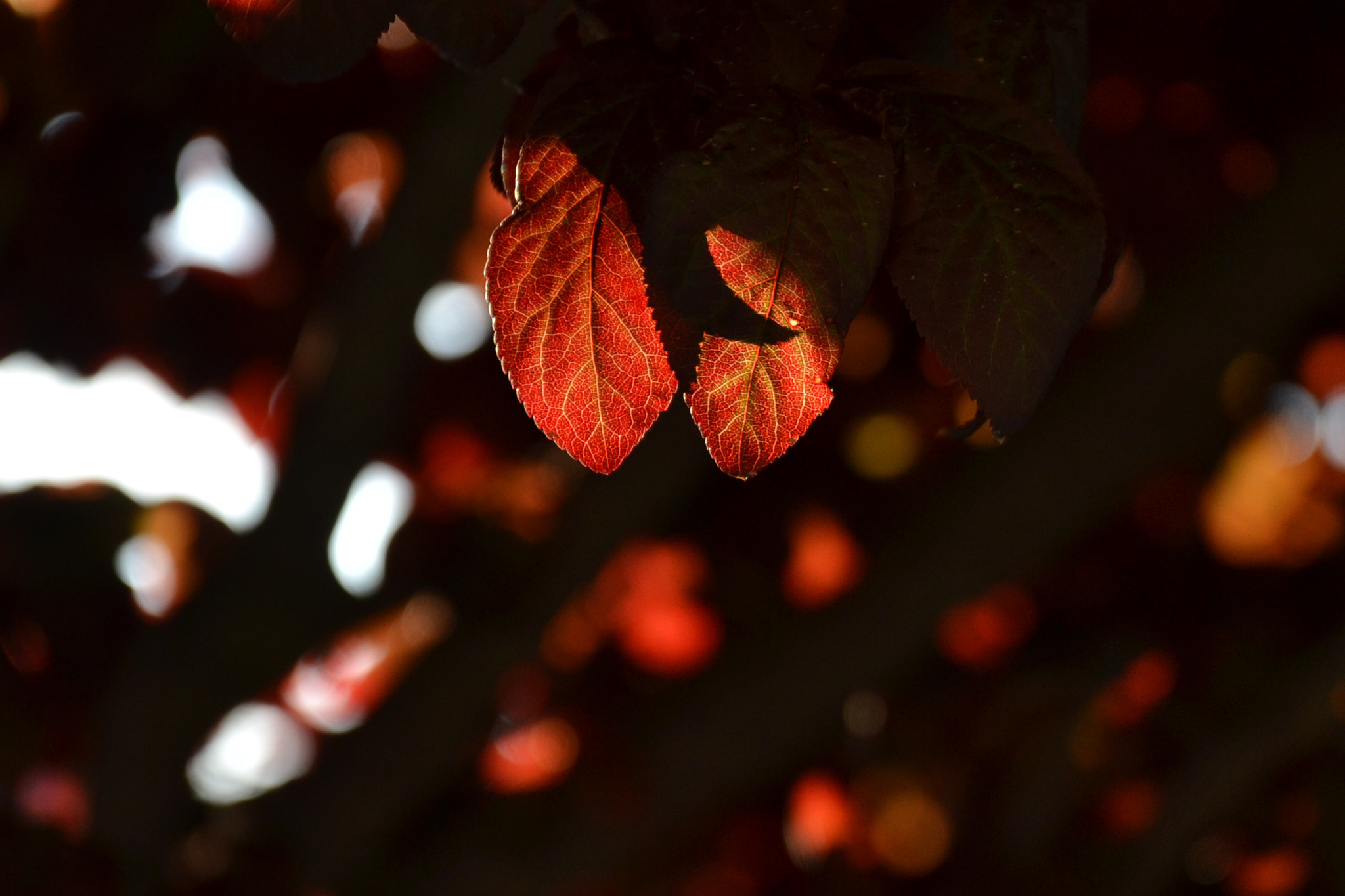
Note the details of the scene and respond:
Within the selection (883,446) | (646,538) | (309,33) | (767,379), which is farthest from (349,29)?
(883,446)

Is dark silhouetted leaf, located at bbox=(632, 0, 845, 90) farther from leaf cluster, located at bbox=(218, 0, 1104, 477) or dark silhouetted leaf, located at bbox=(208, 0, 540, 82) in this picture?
dark silhouetted leaf, located at bbox=(208, 0, 540, 82)

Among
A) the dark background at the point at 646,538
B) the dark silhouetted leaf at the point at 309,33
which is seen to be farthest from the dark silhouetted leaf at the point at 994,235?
the dark background at the point at 646,538

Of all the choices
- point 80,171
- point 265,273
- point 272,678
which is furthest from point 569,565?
point 265,273

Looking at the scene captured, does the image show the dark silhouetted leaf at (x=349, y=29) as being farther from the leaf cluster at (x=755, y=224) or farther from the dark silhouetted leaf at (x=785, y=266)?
the dark silhouetted leaf at (x=785, y=266)

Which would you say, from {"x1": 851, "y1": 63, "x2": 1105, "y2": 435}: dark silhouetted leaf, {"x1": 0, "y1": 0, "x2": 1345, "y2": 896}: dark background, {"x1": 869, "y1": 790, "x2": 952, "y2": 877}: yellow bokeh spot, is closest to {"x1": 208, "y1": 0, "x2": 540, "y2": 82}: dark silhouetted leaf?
{"x1": 851, "y1": 63, "x2": 1105, "y2": 435}: dark silhouetted leaf

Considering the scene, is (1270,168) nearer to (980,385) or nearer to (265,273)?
(980,385)

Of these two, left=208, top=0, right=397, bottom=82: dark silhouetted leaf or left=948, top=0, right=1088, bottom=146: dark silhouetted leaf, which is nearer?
left=208, top=0, right=397, bottom=82: dark silhouetted leaf
